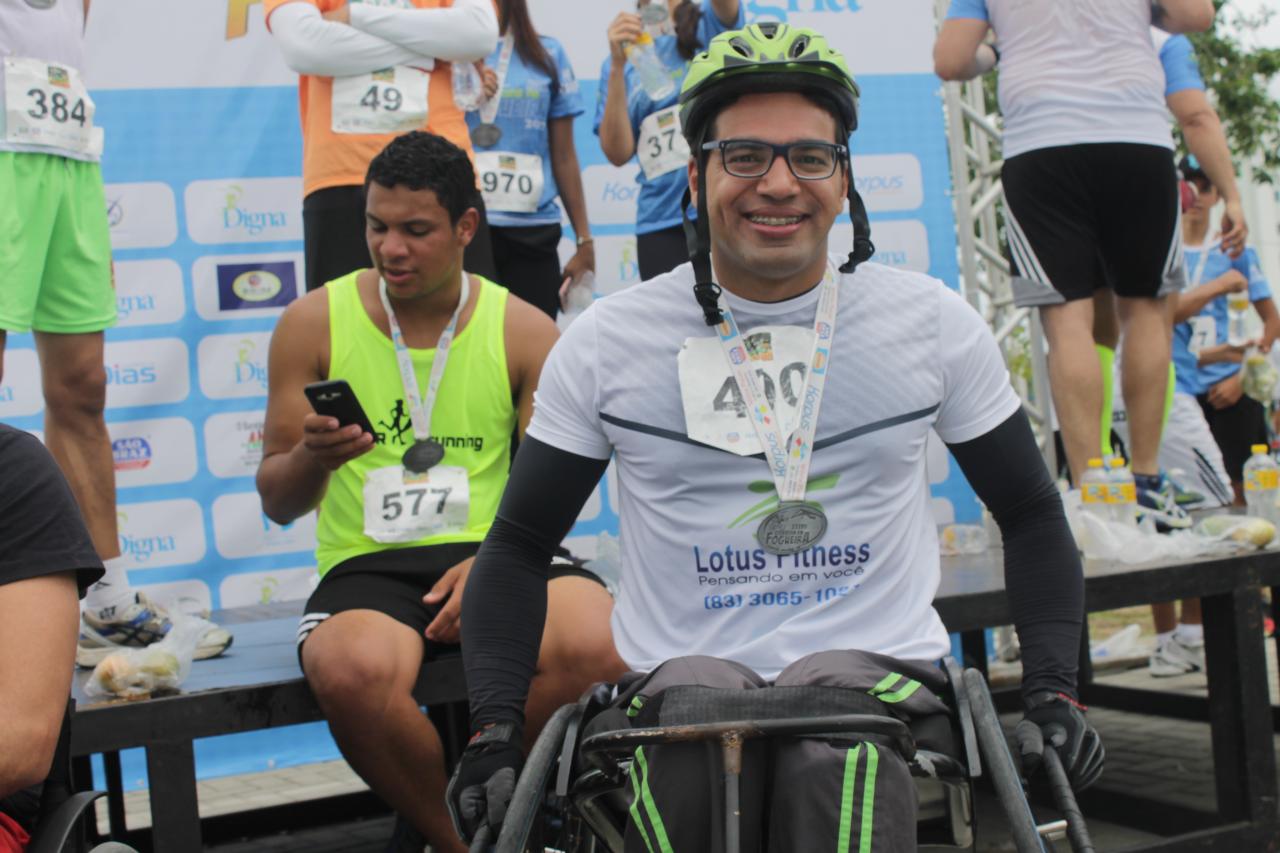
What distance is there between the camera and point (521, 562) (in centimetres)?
237

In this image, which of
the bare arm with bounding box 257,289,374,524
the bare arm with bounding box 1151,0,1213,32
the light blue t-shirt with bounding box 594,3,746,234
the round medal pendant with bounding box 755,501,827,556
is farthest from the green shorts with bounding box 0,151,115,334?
the bare arm with bounding box 1151,0,1213,32

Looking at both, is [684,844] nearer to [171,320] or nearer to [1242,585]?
[1242,585]

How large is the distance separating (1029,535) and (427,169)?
6.39 feet

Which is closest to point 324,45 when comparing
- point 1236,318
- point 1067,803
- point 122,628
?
point 122,628

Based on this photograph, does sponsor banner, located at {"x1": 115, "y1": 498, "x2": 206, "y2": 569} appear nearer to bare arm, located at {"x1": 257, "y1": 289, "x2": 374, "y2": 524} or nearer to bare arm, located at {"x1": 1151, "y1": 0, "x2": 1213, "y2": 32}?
bare arm, located at {"x1": 257, "y1": 289, "x2": 374, "y2": 524}

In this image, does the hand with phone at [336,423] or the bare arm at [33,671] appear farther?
the hand with phone at [336,423]

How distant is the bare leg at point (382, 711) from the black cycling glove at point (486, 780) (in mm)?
846

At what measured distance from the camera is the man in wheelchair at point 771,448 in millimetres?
2240

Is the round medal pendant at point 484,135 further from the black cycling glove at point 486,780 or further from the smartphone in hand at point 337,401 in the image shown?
the black cycling glove at point 486,780

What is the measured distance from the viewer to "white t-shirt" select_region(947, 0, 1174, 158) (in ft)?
14.9

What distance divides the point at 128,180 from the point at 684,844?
439cm

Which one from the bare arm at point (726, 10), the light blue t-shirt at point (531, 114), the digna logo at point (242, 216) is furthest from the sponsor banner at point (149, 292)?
the bare arm at point (726, 10)

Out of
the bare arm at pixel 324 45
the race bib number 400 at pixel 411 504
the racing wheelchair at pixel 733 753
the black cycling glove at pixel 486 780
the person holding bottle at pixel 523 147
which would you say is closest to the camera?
the racing wheelchair at pixel 733 753

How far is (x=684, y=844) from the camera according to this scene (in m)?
1.81
